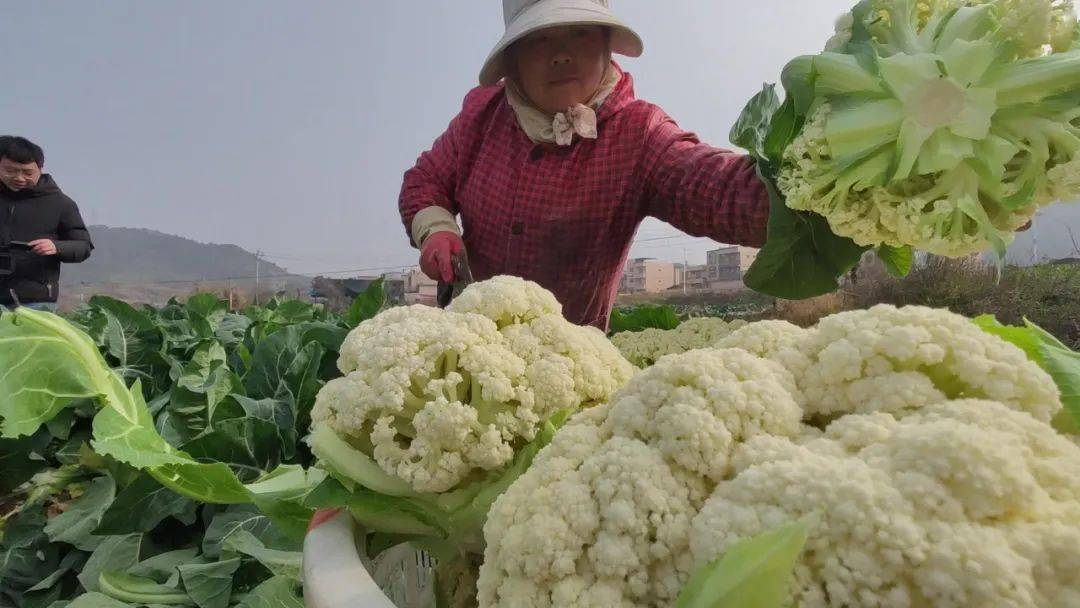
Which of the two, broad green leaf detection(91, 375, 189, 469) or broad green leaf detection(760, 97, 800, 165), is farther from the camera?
broad green leaf detection(760, 97, 800, 165)

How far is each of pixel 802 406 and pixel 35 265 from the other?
16.3ft

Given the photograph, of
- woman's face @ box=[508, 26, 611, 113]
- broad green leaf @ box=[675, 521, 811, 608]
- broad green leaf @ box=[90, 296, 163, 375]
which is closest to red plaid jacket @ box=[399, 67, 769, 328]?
woman's face @ box=[508, 26, 611, 113]

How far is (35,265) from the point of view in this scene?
4.10m

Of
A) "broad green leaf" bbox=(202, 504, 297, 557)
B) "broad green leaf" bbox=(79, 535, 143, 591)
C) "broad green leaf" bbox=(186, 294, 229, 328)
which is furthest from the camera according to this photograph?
"broad green leaf" bbox=(186, 294, 229, 328)

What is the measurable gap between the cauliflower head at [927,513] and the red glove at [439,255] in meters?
1.23

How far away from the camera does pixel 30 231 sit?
4145 millimetres

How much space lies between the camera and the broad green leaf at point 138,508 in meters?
1.43

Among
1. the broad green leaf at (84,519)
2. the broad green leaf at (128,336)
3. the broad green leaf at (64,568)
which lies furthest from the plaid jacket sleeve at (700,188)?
the broad green leaf at (128,336)

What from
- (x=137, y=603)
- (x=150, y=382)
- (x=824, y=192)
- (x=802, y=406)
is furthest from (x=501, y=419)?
(x=150, y=382)

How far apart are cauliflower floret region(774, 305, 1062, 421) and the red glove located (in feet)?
3.69

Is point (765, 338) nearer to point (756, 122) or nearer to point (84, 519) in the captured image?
point (756, 122)

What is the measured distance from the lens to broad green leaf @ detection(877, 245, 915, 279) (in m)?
1.35

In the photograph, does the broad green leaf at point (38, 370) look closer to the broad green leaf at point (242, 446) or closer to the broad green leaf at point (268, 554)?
the broad green leaf at point (242, 446)

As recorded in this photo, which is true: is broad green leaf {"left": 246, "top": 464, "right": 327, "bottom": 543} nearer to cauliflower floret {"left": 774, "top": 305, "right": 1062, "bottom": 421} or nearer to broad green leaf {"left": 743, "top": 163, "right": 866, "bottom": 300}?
cauliflower floret {"left": 774, "top": 305, "right": 1062, "bottom": 421}
